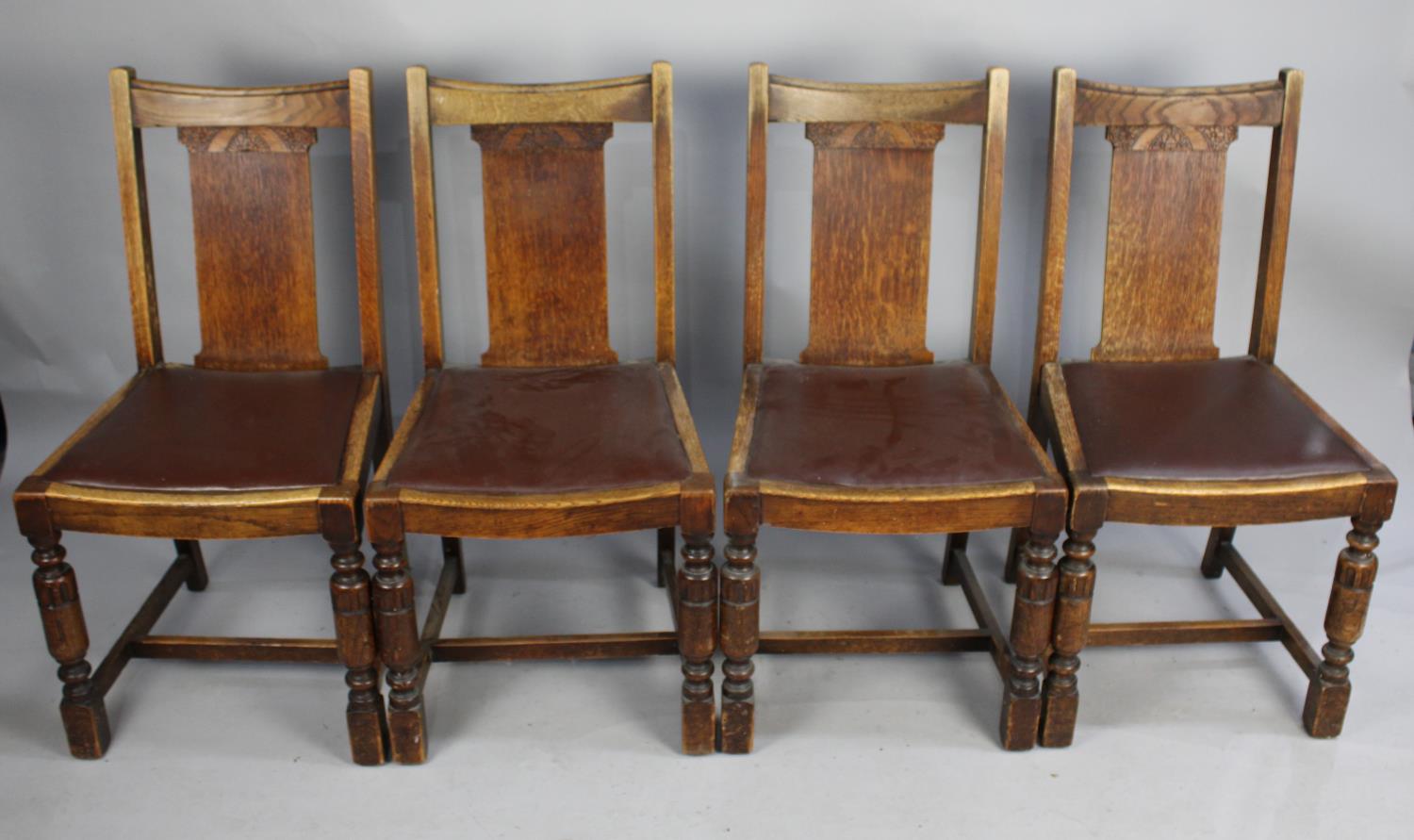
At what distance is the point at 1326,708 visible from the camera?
2326 millimetres

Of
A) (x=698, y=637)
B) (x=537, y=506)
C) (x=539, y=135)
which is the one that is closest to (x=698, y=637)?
(x=698, y=637)

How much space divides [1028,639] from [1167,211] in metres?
0.85

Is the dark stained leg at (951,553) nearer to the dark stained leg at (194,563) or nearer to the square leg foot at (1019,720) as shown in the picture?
the square leg foot at (1019,720)

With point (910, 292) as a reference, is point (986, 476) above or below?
below

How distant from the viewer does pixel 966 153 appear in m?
2.81

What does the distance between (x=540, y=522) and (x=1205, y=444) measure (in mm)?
1084

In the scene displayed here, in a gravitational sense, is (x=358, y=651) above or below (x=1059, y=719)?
above

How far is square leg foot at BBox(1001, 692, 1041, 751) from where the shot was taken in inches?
89.9

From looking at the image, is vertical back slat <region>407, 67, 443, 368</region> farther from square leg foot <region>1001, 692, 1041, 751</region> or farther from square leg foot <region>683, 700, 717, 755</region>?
square leg foot <region>1001, 692, 1041, 751</region>

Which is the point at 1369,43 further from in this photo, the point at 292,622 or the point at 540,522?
the point at 292,622

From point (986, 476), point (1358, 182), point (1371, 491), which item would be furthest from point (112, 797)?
point (1358, 182)

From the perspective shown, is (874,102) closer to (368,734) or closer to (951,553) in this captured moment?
(951,553)

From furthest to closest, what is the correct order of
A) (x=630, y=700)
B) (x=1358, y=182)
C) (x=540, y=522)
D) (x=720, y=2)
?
(x=1358, y=182) < (x=720, y=2) < (x=630, y=700) < (x=540, y=522)

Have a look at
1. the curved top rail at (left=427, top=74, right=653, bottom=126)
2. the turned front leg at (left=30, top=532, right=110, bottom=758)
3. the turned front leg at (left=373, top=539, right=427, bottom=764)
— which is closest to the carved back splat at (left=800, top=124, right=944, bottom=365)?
the curved top rail at (left=427, top=74, right=653, bottom=126)
